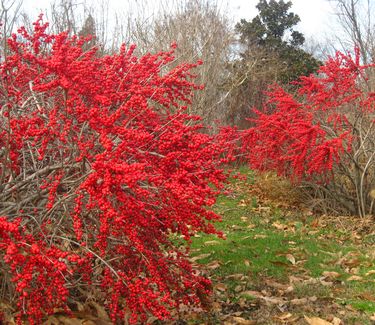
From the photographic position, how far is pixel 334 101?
7781mm

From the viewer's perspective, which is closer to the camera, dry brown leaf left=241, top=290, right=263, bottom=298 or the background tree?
dry brown leaf left=241, top=290, right=263, bottom=298

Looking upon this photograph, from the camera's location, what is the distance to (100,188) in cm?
249

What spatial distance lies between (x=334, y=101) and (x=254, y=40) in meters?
15.4

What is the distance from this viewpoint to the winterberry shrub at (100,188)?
2.57m

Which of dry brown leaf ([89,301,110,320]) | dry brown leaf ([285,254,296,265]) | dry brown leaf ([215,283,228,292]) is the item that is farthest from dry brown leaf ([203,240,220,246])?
dry brown leaf ([89,301,110,320])

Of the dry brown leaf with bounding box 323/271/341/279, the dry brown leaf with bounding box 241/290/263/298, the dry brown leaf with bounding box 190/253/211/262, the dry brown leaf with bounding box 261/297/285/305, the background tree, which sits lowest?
the dry brown leaf with bounding box 190/253/211/262

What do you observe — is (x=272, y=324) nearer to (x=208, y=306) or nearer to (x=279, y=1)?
(x=208, y=306)

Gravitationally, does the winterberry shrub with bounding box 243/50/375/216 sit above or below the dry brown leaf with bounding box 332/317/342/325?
above

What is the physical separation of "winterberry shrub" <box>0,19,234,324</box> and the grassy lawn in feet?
2.04

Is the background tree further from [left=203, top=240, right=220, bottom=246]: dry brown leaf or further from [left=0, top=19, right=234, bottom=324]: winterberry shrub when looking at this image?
[left=0, top=19, right=234, bottom=324]: winterberry shrub

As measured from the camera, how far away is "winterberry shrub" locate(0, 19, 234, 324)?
2.57 meters

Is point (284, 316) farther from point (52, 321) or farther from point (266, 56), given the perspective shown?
point (266, 56)

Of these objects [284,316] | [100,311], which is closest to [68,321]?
[100,311]

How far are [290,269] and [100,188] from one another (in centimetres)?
328
